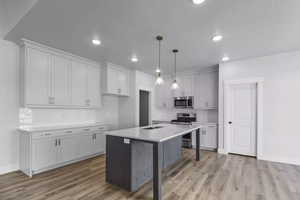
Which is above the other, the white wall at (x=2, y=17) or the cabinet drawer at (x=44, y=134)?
the white wall at (x=2, y=17)

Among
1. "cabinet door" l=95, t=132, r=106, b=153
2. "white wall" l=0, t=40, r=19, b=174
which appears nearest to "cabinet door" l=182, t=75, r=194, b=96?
"cabinet door" l=95, t=132, r=106, b=153

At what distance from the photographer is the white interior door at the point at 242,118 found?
4148mm

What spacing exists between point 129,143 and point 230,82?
3.49 meters

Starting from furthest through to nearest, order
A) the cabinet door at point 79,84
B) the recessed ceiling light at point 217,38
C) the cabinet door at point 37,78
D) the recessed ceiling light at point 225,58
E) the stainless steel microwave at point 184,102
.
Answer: the stainless steel microwave at point 184,102, the recessed ceiling light at point 225,58, the cabinet door at point 79,84, the cabinet door at point 37,78, the recessed ceiling light at point 217,38

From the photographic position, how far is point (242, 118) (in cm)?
429

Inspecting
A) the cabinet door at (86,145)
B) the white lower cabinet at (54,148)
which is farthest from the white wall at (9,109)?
the cabinet door at (86,145)

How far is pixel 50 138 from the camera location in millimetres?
3178

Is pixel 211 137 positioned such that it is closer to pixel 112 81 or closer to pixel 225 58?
pixel 225 58

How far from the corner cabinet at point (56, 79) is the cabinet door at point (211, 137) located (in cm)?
352

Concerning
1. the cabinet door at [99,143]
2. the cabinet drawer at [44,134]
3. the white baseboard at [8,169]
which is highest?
the cabinet drawer at [44,134]

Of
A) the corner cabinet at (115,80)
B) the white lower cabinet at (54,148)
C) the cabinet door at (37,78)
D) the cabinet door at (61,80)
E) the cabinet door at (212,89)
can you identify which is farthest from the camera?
the cabinet door at (212,89)

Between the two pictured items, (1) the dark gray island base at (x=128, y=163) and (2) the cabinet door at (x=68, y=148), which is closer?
(1) the dark gray island base at (x=128, y=163)

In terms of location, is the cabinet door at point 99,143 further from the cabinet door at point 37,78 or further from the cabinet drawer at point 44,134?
the cabinet door at point 37,78

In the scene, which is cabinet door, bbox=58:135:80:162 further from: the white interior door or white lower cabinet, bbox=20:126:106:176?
the white interior door
